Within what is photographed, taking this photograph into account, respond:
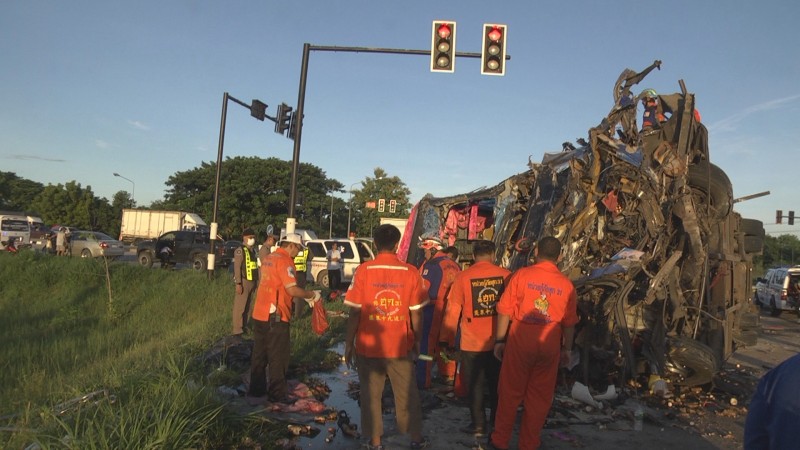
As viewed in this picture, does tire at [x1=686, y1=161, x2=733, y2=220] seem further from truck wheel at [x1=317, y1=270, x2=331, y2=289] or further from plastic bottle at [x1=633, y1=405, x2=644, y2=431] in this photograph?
truck wheel at [x1=317, y1=270, x2=331, y2=289]

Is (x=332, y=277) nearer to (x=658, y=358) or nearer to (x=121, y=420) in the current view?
(x=658, y=358)

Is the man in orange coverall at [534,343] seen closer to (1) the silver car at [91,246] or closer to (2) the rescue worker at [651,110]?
(2) the rescue worker at [651,110]

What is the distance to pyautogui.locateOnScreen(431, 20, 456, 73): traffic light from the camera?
36.0 feet

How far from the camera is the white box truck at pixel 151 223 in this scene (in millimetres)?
42906

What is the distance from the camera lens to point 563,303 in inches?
Result: 190

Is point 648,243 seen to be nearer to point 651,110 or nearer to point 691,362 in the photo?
point 691,362

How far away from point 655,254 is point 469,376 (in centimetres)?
386

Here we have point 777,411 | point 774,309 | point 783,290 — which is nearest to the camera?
point 777,411

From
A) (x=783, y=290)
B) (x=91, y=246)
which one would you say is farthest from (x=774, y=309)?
(x=91, y=246)

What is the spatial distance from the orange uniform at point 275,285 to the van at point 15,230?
96.8 ft

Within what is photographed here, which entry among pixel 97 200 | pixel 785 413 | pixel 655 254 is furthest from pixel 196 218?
pixel 785 413

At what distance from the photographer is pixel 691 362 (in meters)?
7.08

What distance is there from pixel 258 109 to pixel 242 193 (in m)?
34.4

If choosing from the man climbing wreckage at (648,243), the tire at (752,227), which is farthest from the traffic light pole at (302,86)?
the tire at (752,227)
